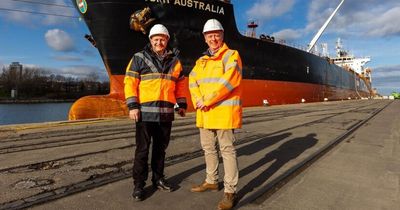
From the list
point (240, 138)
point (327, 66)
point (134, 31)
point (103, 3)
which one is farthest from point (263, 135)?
point (327, 66)

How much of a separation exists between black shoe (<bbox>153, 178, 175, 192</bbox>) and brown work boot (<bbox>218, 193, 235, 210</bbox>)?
68cm

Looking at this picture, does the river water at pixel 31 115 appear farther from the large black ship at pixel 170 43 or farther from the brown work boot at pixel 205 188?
the brown work boot at pixel 205 188

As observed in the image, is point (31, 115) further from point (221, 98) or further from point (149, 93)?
point (221, 98)

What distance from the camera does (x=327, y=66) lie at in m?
31.8

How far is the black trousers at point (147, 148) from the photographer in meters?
3.36

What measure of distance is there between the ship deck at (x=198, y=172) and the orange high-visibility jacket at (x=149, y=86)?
884 millimetres

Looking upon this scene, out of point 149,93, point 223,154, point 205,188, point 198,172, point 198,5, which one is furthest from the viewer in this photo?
point 198,5

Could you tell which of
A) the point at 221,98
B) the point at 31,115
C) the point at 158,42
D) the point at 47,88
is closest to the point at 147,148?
the point at 221,98

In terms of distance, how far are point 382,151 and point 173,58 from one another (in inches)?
185

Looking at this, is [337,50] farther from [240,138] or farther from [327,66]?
[240,138]

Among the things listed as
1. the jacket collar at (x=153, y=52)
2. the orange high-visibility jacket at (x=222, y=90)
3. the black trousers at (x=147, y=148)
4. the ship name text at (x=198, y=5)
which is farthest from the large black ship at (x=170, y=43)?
the orange high-visibility jacket at (x=222, y=90)

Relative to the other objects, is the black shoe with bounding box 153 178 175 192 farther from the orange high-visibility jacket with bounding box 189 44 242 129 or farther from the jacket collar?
the jacket collar

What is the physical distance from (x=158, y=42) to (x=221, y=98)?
92 centimetres

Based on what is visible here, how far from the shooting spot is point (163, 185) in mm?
3551
